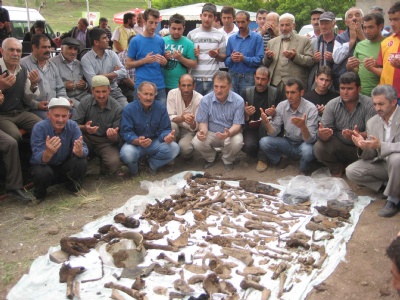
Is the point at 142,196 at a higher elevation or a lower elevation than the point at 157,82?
lower

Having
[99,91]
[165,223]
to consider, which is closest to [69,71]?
[99,91]

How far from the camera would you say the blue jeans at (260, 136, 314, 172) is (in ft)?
21.6

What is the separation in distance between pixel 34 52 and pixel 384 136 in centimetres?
530

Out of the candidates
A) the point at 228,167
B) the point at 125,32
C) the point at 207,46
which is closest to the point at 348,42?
the point at 207,46

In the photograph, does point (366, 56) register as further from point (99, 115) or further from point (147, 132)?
point (99, 115)

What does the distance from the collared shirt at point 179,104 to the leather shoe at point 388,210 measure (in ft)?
10.6

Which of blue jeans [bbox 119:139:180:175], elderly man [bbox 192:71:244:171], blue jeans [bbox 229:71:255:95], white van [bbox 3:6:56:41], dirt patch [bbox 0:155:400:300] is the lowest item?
dirt patch [bbox 0:155:400:300]

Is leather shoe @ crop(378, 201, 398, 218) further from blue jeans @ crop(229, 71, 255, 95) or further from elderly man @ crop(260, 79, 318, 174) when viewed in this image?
blue jeans @ crop(229, 71, 255, 95)

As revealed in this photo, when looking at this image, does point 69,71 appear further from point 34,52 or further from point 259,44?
point 259,44

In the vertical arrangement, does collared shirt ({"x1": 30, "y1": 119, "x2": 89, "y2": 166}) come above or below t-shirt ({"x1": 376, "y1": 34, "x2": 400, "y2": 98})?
below

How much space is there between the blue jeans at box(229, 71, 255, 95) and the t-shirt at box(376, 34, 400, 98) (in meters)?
2.12

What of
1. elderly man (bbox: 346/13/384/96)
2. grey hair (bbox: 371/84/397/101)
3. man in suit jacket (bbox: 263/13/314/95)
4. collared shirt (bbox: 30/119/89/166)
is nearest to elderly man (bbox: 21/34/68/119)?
collared shirt (bbox: 30/119/89/166)

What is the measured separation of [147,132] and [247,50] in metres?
2.18

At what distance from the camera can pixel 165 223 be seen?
5.04m
